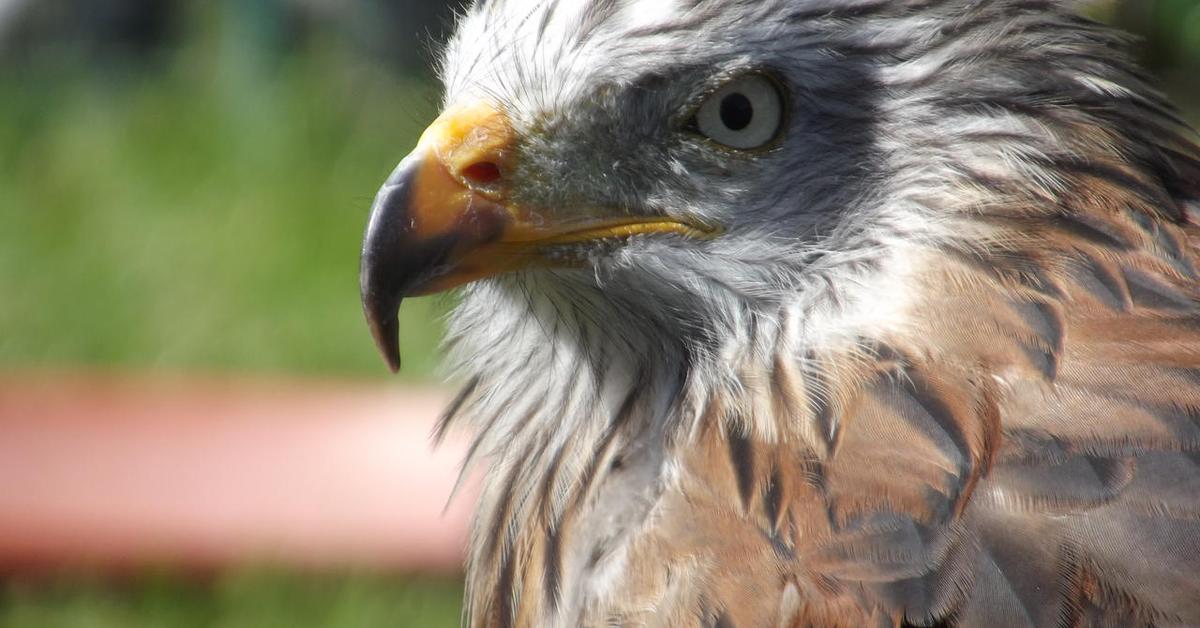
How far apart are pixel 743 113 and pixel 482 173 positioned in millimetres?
352

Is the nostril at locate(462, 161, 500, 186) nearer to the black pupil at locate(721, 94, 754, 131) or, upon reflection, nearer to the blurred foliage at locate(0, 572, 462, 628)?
the black pupil at locate(721, 94, 754, 131)

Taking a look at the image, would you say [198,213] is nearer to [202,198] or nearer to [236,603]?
[202,198]

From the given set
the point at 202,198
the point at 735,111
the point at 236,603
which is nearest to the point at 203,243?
the point at 202,198

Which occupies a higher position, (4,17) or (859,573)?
(4,17)

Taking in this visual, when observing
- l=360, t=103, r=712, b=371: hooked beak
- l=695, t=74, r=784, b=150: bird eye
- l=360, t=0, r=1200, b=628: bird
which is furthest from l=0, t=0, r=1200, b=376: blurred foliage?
l=360, t=103, r=712, b=371: hooked beak

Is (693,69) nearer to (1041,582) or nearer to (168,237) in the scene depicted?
(1041,582)

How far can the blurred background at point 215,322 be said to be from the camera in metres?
3.83

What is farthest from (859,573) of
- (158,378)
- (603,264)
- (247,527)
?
(158,378)

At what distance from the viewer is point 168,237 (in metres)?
5.63

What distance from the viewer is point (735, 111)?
2.04 metres

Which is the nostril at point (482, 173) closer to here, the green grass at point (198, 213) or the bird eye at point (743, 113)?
the bird eye at point (743, 113)

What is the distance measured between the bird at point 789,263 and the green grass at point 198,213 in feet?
8.74

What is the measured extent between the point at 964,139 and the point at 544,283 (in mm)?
597

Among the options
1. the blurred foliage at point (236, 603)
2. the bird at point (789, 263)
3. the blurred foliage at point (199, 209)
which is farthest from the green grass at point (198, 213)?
the bird at point (789, 263)
